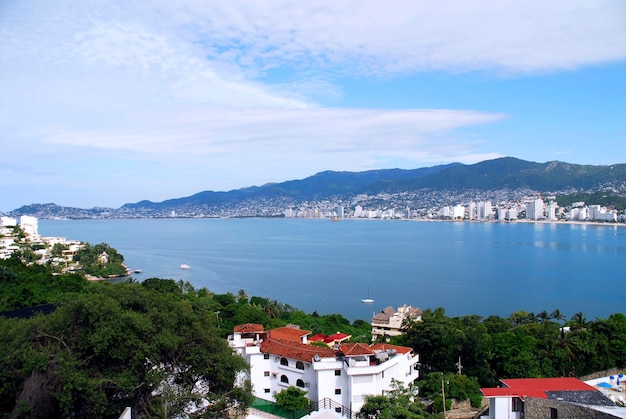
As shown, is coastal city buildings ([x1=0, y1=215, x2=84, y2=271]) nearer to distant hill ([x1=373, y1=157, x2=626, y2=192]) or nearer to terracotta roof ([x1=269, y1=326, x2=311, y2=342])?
terracotta roof ([x1=269, y1=326, x2=311, y2=342])

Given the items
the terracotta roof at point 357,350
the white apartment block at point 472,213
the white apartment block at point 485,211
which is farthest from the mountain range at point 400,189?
the terracotta roof at point 357,350

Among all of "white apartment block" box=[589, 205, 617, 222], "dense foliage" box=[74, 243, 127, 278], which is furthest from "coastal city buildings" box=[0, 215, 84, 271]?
"white apartment block" box=[589, 205, 617, 222]

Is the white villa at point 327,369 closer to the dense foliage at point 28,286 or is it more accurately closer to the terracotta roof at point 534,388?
the terracotta roof at point 534,388

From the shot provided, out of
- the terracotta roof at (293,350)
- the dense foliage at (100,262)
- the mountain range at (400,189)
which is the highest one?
the mountain range at (400,189)

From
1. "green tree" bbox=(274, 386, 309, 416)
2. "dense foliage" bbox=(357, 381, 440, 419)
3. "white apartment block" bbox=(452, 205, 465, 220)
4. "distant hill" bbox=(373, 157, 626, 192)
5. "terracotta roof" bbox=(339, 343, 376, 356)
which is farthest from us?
"distant hill" bbox=(373, 157, 626, 192)

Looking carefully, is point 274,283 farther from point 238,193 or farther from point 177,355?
point 238,193

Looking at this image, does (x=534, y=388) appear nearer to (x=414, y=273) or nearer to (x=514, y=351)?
(x=514, y=351)
